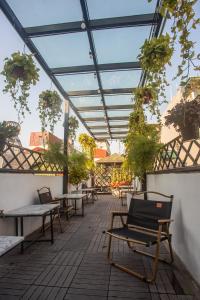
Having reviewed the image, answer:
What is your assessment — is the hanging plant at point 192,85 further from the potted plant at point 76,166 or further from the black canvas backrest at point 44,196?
the potted plant at point 76,166

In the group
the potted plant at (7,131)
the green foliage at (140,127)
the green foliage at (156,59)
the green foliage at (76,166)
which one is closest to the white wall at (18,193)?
the potted plant at (7,131)

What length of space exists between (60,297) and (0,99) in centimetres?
239

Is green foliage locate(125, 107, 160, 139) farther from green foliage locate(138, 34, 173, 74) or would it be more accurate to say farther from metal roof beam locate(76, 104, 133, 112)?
green foliage locate(138, 34, 173, 74)

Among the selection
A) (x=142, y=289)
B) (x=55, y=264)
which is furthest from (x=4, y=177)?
(x=142, y=289)

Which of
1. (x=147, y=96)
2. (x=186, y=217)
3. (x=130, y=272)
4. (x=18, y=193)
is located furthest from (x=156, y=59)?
(x=18, y=193)

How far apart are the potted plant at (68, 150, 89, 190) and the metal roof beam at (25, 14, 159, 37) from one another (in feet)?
10.5

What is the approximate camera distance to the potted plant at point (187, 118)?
74.9 inches

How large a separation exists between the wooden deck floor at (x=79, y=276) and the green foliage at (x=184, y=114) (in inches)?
59.4

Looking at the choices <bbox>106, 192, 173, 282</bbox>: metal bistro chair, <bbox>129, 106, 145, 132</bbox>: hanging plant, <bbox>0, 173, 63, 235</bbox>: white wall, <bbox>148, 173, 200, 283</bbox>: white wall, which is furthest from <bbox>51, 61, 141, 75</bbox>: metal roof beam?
<bbox>106, 192, 173, 282</bbox>: metal bistro chair

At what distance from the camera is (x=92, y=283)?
2.08 m

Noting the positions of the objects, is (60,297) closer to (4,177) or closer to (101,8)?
(4,177)

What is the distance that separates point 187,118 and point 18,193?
9.15 ft

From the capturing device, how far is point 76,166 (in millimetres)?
5965

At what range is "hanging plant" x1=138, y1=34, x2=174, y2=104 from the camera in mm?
2127
